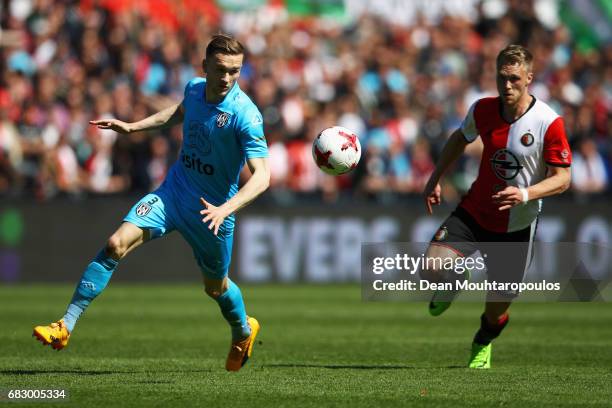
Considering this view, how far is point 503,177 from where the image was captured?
10156mm

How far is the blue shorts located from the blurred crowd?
10.7 m

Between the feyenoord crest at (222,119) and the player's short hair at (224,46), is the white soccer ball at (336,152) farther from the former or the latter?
the player's short hair at (224,46)

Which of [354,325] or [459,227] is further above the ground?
[459,227]

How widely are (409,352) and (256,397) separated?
3.75 meters

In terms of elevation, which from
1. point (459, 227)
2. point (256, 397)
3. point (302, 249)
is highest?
point (459, 227)

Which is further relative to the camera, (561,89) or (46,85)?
(561,89)

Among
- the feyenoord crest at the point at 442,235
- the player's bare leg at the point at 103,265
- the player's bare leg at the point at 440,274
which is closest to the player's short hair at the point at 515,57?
the feyenoord crest at the point at 442,235

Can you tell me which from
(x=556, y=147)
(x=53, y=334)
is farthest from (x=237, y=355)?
(x=556, y=147)

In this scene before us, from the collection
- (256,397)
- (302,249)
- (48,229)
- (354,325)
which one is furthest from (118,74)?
(256,397)

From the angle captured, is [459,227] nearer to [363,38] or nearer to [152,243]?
[152,243]

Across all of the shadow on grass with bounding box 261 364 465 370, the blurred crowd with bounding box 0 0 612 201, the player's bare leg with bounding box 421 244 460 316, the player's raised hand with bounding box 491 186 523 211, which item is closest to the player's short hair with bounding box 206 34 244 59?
the player's raised hand with bounding box 491 186 523 211

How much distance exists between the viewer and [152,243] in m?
20.4

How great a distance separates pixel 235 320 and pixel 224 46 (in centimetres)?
247

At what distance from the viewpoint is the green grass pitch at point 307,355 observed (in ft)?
27.6
